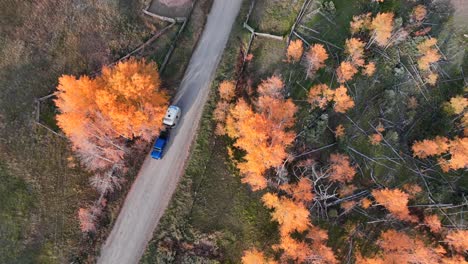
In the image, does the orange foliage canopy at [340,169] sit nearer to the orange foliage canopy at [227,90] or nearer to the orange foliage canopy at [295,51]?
the orange foliage canopy at [295,51]

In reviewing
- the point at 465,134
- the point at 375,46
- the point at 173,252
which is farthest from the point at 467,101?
the point at 173,252

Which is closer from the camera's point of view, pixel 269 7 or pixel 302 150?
pixel 302 150

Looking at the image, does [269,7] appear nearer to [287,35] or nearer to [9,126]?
[287,35]

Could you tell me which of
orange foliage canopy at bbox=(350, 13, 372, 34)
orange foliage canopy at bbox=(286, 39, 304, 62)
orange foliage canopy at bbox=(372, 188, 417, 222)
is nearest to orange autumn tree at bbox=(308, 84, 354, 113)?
orange foliage canopy at bbox=(286, 39, 304, 62)

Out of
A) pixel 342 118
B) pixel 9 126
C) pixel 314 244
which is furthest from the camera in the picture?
pixel 342 118

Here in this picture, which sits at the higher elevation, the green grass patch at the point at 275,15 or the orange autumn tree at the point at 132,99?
the green grass patch at the point at 275,15

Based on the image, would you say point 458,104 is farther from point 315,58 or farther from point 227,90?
point 227,90

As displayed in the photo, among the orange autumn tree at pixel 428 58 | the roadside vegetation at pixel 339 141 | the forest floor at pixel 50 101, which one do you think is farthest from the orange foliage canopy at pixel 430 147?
the forest floor at pixel 50 101
